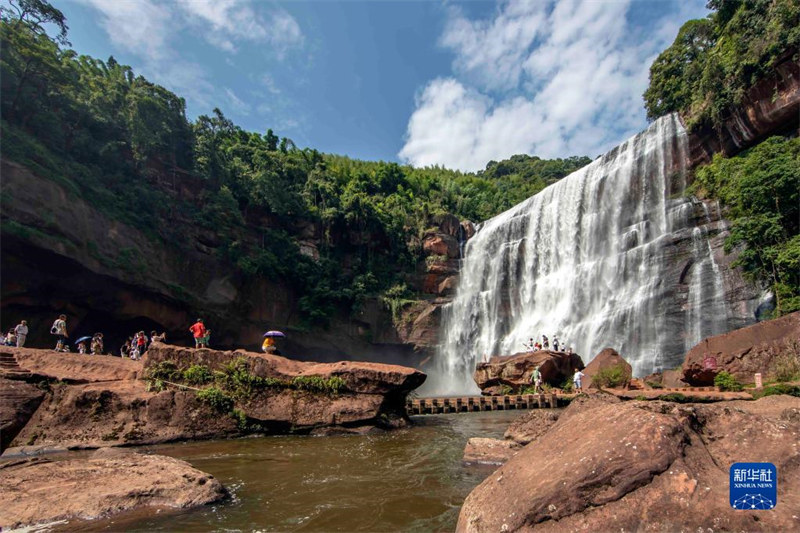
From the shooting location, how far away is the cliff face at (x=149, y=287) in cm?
2302

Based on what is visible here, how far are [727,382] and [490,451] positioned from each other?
12366 millimetres

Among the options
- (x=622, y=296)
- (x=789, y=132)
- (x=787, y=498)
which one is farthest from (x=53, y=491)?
(x=789, y=132)

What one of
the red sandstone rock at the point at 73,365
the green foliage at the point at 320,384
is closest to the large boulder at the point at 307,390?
the green foliage at the point at 320,384

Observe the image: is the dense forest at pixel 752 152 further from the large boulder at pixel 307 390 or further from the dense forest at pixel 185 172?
the dense forest at pixel 185 172

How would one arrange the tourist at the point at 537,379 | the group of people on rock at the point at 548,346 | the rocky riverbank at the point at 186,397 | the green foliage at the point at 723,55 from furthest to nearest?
the group of people on rock at the point at 548,346 < the green foliage at the point at 723,55 < the tourist at the point at 537,379 < the rocky riverbank at the point at 186,397

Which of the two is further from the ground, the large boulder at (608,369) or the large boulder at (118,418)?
the large boulder at (608,369)

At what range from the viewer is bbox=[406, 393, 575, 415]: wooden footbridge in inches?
765

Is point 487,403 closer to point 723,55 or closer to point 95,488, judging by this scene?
point 95,488

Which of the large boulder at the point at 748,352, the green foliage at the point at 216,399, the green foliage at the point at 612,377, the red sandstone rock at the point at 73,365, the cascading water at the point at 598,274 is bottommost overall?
the green foliage at the point at 216,399

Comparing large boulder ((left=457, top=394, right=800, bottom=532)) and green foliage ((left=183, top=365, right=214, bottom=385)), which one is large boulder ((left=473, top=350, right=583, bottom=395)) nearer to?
green foliage ((left=183, top=365, right=214, bottom=385))

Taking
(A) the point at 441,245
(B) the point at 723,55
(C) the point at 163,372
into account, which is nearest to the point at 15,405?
(C) the point at 163,372

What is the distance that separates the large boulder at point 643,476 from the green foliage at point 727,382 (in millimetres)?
14248

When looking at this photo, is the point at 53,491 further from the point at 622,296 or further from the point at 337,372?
the point at 622,296

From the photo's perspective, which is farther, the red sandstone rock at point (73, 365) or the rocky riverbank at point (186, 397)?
the red sandstone rock at point (73, 365)
